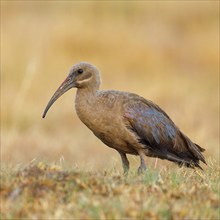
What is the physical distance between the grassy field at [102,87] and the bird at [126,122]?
0.99 feet

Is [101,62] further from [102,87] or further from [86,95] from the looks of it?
[86,95]

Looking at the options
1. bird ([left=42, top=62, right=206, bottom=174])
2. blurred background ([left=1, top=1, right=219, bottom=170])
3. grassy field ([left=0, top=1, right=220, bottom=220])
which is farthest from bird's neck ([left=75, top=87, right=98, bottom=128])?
blurred background ([left=1, top=1, right=219, bottom=170])

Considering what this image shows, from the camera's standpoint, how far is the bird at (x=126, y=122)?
8898 mm

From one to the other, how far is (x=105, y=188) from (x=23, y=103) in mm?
11657

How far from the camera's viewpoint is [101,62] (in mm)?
21703

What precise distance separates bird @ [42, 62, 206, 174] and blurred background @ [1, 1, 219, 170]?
4.08 metres

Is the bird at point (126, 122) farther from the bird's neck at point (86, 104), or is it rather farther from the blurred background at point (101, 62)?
the blurred background at point (101, 62)

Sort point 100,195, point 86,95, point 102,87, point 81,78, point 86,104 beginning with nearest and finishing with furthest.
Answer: point 100,195
point 86,104
point 86,95
point 81,78
point 102,87

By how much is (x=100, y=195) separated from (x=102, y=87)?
1248cm

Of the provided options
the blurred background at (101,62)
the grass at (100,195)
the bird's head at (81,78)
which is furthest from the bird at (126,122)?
the blurred background at (101,62)

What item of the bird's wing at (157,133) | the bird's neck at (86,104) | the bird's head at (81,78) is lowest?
the bird's wing at (157,133)

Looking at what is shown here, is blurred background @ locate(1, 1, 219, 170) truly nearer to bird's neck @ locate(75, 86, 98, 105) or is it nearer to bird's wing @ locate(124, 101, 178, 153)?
bird's wing @ locate(124, 101, 178, 153)

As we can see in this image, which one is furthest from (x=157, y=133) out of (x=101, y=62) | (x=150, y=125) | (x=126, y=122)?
(x=101, y=62)

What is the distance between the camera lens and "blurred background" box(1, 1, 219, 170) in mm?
15424
